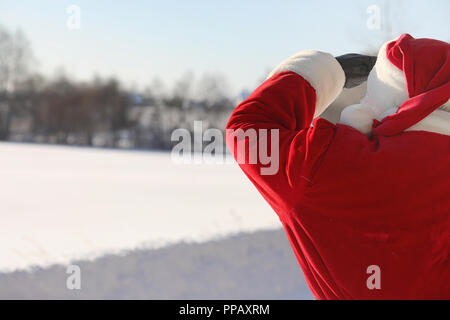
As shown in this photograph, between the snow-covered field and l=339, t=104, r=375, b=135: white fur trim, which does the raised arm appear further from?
the snow-covered field

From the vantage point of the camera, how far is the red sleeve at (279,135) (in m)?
0.73

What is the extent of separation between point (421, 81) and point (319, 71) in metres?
0.15

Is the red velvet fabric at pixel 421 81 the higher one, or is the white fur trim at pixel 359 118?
the red velvet fabric at pixel 421 81

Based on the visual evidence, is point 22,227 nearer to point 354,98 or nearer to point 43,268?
point 43,268

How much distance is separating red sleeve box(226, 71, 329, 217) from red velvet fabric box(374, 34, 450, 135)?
12 centimetres

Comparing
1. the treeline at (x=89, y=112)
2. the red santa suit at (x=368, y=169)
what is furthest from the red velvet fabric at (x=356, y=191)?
the treeline at (x=89, y=112)

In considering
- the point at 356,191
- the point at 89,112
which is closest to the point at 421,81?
the point at 356,191

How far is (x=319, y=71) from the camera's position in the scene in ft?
2.58

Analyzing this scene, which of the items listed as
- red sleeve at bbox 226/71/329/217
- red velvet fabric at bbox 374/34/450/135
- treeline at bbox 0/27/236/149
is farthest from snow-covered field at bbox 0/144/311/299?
treeline at bbox 0/27/236/149

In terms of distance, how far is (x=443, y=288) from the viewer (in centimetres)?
78

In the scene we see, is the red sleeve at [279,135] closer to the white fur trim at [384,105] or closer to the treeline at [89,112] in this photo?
the white fur trim at [384,105]

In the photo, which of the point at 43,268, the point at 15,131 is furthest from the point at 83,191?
the point at 15,131

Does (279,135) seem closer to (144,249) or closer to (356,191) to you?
(356,191)

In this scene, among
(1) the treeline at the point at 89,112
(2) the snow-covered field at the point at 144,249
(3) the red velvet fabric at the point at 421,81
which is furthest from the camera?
(1) the treeline at the point at 89,112
